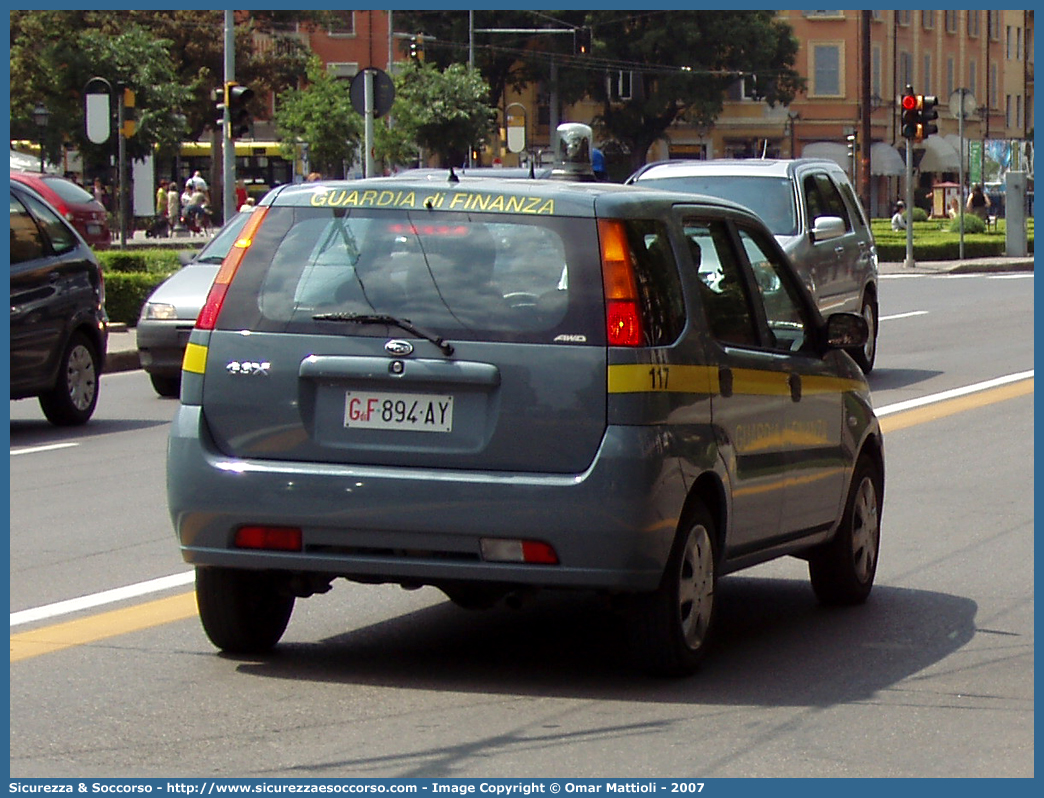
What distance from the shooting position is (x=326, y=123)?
58469 mm

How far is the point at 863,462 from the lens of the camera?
28.5 feet

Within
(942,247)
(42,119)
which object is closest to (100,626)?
(942,247)

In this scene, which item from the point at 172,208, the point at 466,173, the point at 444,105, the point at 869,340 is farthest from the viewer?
the point at 444,105

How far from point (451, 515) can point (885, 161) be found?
92.0 metres

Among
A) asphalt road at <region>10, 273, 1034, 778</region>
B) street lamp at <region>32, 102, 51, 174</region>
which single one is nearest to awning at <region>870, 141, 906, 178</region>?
street lamp at <region>32, 102, 51, 174</region>

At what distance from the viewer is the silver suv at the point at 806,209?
17766 millimetres

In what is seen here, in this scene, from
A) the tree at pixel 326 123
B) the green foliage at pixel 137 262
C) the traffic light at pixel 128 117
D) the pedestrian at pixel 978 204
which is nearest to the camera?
the green foliage at pixel 137 262

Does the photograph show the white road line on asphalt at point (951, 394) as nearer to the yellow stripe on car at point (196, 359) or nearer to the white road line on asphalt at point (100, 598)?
the white road line on asphalt at point (100, 598)

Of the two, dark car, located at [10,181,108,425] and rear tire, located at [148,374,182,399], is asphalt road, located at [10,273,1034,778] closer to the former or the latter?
dark car, located at [10,181,108,425]

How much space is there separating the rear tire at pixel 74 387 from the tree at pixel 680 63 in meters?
73.4

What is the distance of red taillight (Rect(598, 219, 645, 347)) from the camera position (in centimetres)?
662

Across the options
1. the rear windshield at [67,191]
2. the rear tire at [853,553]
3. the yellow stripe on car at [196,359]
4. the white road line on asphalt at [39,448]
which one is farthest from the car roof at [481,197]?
the rear windshield at [67,191]

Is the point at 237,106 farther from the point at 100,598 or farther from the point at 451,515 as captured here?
the point at 451,515
